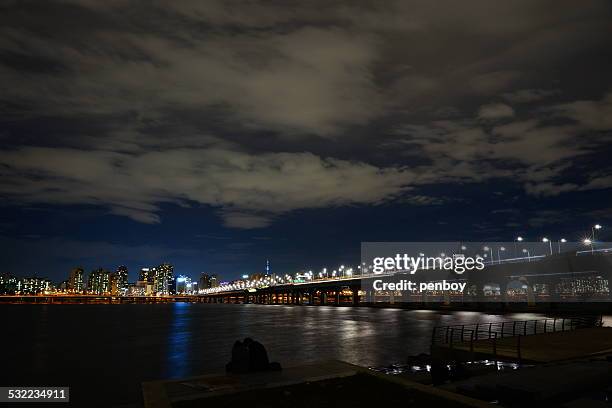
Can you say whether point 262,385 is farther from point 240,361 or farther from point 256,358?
point 240,361

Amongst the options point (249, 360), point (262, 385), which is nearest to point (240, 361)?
point (249, 360)

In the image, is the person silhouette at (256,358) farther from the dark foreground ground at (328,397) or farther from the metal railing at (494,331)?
the metal railing at (494,331)

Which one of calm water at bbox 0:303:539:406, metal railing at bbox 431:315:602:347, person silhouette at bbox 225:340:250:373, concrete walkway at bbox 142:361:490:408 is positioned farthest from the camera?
calm water at bbox 0:303:539:406

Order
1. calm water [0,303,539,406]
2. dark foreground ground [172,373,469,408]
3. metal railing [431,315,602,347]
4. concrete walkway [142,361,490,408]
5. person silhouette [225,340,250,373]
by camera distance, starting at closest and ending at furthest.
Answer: dark foreground ground [172,373,469,408], concrete walkway [142,361,490,408], person silhouette [225,340,250,373], metal railing [431,315,602,347], calm water [0,303,539,406]

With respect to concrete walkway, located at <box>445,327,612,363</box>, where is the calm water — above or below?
below

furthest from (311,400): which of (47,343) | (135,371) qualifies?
(47,343)

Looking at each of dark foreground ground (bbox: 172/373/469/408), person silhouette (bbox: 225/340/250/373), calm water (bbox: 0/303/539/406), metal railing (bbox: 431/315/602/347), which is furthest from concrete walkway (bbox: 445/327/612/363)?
calm water (bbox: 0/303/539/406)

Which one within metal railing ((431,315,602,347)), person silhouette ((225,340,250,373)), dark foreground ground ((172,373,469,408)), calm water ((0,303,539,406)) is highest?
person silhouette ((225,340,250,373))

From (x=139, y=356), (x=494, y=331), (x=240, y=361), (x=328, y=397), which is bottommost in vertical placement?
(x=139, y=356)

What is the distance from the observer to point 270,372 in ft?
46.9

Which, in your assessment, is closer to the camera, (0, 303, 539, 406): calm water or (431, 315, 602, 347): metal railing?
(431, 315, 602, 347): metal railing

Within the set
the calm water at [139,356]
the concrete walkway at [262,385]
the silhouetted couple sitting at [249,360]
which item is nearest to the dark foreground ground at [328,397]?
the concrete walkway at [262,385]

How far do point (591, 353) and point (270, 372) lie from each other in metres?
16.8

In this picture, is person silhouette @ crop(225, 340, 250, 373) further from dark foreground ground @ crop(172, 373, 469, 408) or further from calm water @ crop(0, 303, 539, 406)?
calm water @ crop(0, 303, 539, 406)
